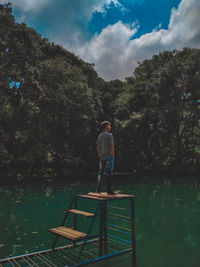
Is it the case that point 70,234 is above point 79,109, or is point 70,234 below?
below

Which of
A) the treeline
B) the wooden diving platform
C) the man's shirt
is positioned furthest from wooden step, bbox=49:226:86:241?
the treeline

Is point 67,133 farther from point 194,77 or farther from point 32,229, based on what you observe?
point 32,229

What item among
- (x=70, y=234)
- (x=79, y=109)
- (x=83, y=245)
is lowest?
(x=83, y=245)

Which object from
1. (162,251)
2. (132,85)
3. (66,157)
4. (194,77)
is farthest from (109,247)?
(132,85)

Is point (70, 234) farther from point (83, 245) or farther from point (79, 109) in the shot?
point (79, 109)

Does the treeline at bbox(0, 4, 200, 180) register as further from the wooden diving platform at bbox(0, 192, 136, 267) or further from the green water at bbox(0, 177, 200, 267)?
the wooden diving platform at bbox(0, 192, 136, 267)

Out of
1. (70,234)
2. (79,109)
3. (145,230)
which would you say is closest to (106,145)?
(70,234)

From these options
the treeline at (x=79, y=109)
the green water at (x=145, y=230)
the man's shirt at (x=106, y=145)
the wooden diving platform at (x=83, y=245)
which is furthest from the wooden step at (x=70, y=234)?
the treeline at (x=79, y=109)

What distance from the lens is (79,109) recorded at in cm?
2952

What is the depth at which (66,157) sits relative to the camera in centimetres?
3116

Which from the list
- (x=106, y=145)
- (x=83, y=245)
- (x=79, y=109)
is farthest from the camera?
(x=79, y=109)

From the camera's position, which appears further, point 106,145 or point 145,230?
point 145,230

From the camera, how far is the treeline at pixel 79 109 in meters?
24.6

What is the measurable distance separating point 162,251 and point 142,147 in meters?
29.8
